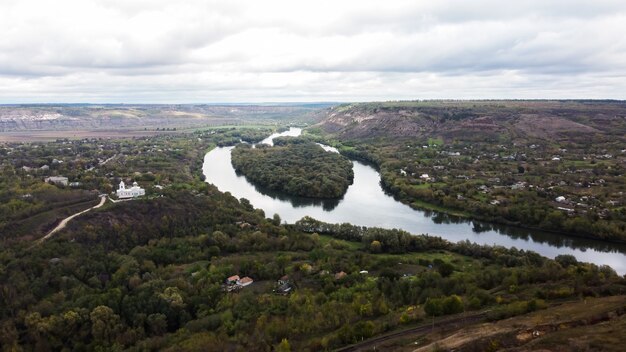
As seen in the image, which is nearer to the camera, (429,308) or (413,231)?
(429,308)

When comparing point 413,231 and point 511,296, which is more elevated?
point 511,296

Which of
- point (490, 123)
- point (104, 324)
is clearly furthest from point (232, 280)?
point (490, 123)

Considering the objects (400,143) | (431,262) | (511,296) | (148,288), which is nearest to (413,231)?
(431,262)

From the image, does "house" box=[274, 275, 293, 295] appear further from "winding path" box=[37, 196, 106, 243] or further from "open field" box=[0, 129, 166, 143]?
"open field" box=[0, 129, 166, 143]

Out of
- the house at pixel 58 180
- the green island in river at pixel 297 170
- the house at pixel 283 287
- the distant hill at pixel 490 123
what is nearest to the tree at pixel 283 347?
the house at pixel 283 287

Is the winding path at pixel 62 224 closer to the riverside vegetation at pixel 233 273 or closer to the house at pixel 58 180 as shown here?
the riverside vegetation at pixel 233 273

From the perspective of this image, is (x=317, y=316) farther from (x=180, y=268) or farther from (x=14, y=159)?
(x=14, y=159)

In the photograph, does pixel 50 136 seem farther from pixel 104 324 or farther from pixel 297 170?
pixel 104 324

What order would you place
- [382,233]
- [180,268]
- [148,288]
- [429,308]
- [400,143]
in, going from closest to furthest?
[429,308] → [148,288] → [180,268] → [382,233] → [400,143]
